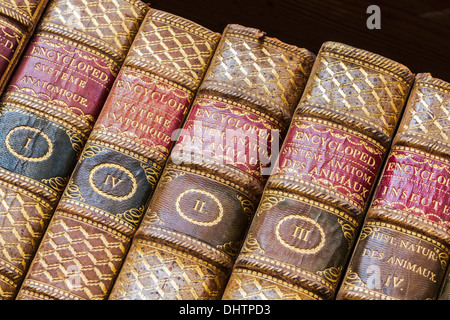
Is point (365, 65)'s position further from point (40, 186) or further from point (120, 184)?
point (40, 186)

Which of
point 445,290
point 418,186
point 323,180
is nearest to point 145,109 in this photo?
point 323,180

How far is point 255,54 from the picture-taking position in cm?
109

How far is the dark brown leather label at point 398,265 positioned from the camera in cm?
97

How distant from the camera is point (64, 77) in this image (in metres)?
1.08

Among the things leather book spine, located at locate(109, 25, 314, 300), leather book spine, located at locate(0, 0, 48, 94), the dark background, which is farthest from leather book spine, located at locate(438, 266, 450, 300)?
leather book spine, located at locate(0, 0, 48, 94)

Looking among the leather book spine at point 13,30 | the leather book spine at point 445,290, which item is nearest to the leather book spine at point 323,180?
the leather book spine at point 445,290

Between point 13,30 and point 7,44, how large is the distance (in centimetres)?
3

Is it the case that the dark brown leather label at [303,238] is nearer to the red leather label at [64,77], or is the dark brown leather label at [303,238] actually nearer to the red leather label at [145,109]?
the red leather label at [145,109]

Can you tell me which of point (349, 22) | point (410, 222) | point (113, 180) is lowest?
point (113, 180)

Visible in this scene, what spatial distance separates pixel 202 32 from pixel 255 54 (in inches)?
4.5

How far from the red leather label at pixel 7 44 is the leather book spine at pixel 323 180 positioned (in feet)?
1.65

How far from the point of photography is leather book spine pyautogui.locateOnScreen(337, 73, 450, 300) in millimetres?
971

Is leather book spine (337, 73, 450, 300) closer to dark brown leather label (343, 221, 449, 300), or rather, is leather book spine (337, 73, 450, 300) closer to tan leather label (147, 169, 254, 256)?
dark brown leather label (343, 221, 449, 300)

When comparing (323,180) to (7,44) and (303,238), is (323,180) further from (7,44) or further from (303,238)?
(7,44)
